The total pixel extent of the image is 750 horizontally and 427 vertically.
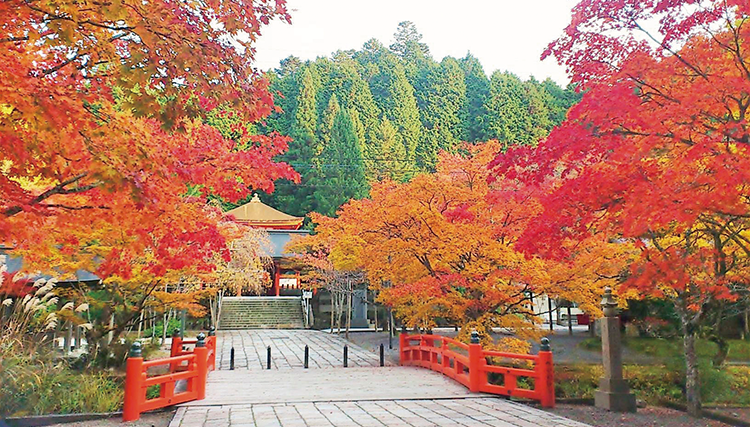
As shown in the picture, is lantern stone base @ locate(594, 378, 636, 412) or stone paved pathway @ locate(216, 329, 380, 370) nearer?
lantern stone base @ locate(594, 378, 636, 412)

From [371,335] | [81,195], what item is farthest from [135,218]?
[371,335]

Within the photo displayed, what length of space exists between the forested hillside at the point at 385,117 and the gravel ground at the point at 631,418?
101 ft

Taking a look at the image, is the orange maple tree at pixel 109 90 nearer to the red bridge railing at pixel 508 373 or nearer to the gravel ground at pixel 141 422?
the gravel ground at pixel 141 422

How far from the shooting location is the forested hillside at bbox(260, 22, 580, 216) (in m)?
43.8

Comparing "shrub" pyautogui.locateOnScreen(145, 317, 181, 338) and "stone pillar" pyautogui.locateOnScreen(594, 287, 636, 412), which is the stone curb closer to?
"stone pillar" pyautogui.locateOnScreen(594, 287, 636, 412)

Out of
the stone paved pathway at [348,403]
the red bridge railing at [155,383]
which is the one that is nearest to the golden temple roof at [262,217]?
the stone paved pathway at [348,403]

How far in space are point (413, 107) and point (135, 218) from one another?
4947cm

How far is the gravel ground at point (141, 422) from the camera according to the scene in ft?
23.7

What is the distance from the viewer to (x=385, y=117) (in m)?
51.8

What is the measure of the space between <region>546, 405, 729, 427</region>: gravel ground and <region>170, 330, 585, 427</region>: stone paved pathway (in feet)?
4.92

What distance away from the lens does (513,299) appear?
11.4 meters

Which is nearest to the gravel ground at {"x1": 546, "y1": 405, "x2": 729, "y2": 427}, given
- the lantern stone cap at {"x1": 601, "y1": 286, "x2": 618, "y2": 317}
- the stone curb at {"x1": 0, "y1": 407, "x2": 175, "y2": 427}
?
the lantern stone cap at {"x1": 601, "y1": 286, "x2": 618, "y2": 317}

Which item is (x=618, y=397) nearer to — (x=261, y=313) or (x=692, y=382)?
(x=692, y=382)

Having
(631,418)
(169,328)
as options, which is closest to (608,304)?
(631,418)
